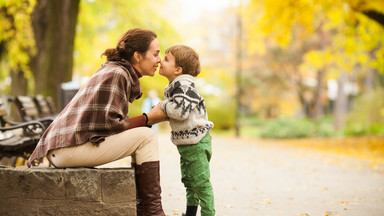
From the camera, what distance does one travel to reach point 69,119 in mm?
3213

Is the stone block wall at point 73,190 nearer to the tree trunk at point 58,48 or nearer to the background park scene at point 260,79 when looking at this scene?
the background park scene at point 260,79

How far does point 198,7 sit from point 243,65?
9.94 metres

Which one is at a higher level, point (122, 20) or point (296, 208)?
point (122, 20)

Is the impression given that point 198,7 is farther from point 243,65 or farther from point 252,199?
point 252,199

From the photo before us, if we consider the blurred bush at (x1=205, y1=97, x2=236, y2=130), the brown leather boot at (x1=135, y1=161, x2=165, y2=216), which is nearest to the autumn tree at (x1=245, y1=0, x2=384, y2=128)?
the blurred bush at (x1=205, y1=97, x2=236, y2=130)

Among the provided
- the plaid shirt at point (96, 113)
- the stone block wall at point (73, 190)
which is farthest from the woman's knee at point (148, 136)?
the stone block wall at point (73, 190)

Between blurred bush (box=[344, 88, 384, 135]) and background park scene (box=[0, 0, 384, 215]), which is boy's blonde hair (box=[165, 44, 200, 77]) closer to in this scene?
background park scene (box=[0, 0, 384, 215])

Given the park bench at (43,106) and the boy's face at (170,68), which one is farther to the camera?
the park bench at (43,106)

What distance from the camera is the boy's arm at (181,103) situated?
339 centimetres

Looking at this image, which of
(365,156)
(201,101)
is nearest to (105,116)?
(201,101)

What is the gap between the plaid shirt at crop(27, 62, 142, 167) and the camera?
10.3 ft

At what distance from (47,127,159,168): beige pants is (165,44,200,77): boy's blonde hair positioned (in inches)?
26.8

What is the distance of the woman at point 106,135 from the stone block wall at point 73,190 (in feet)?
0.32

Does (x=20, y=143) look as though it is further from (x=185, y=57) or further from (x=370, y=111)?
(x=370, y=111)
